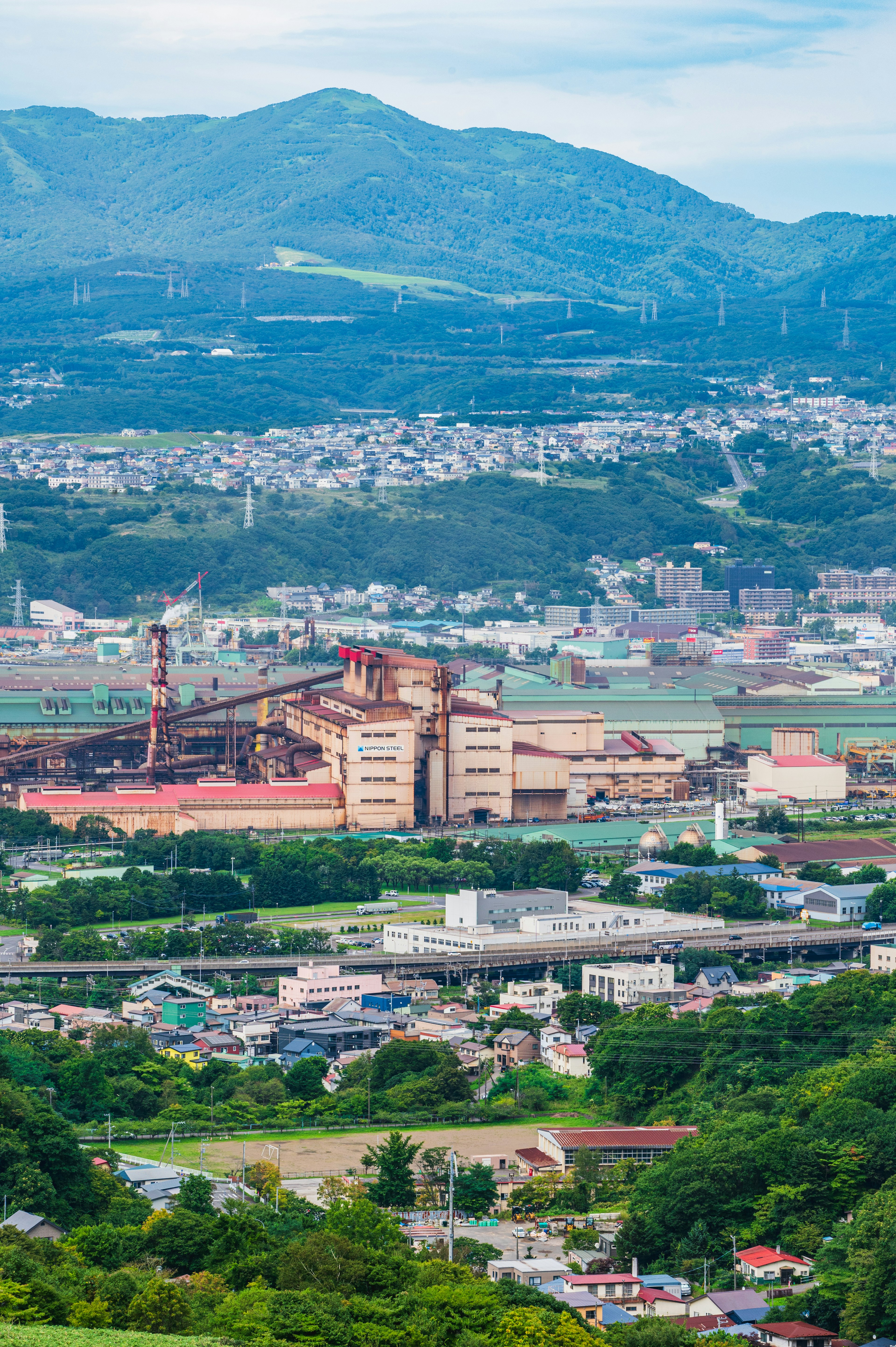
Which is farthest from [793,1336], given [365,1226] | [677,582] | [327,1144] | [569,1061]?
[677,582]

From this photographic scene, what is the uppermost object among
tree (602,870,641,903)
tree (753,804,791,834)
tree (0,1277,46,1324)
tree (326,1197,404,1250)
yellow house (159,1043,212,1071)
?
tree (0,1277,46,1324)

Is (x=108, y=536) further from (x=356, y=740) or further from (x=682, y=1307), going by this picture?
(x=682, y=1307)

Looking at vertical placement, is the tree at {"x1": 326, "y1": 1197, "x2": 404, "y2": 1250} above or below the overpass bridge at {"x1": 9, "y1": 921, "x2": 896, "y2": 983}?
above

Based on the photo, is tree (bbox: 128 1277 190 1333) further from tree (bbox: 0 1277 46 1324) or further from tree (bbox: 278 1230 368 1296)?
tree (bbox: 278 1230 368 1296)

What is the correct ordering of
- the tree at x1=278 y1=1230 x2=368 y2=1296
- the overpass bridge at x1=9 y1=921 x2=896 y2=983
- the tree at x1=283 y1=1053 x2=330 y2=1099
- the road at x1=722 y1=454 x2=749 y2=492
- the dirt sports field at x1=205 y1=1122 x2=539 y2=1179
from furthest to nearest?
1. the road at x1=722 y1=454 x2=749 y2=492
2. the overpass bridge at x1=9 y1=921 x2=896 y2=983
3. the tree at x1=283 y1=1053 x2=330 y2=1099
4. the dirt sports field at x1=205 y1=1122 x2=539 y2=1179
5. the tree at x1=278 y1=1230 x2=368 y2=1296

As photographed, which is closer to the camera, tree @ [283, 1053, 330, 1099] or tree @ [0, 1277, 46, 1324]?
tree @ [0, 1277, 46, 1324]

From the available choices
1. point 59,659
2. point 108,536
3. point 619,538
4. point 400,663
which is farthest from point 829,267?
point 400,663

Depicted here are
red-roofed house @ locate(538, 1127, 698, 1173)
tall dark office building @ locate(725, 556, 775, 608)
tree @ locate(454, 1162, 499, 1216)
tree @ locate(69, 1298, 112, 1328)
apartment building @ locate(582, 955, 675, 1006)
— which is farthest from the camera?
tall dark office building @ locate(725, 556, 775, 608)

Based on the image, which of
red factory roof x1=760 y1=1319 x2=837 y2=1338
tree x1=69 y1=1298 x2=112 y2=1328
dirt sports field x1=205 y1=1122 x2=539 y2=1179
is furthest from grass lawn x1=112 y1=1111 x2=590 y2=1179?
tree x1=69 y1=1298 x2=112 y2=1328
